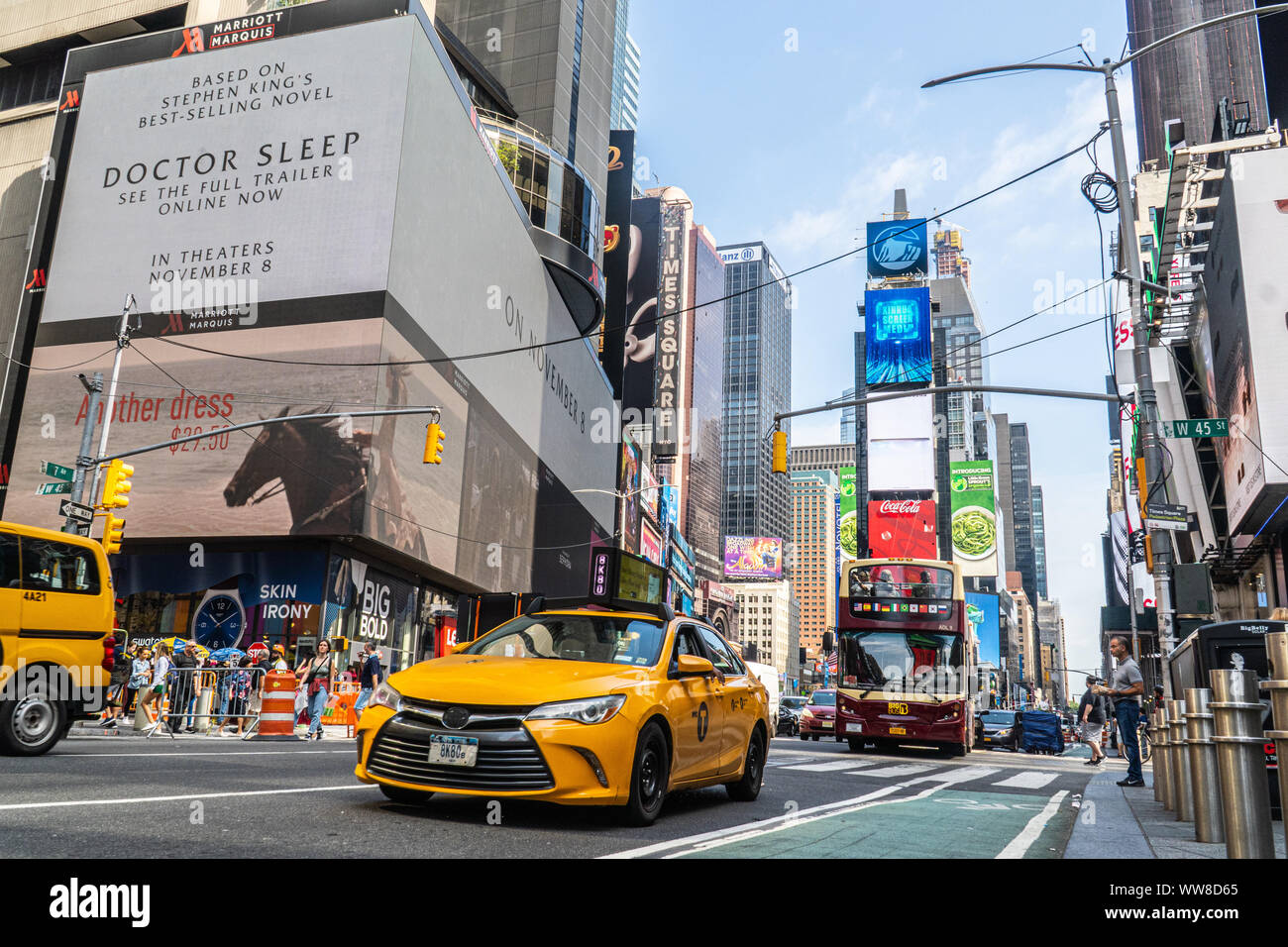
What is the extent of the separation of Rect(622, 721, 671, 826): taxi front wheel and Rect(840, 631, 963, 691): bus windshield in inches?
603

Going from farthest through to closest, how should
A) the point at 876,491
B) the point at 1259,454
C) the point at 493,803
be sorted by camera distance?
the point at 876,491, the point at 1259,454, the point at 493,803

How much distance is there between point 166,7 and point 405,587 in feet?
95.6

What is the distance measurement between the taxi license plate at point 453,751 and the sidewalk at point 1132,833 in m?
3.57

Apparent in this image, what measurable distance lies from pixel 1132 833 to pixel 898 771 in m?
8.36

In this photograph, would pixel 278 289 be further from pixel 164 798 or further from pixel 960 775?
pixel 164 798

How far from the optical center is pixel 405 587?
121ft

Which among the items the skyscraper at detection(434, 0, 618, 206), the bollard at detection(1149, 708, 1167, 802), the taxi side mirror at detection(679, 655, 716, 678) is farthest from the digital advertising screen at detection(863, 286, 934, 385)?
the taxi side mirror at detection(679, 655, 716, 678)

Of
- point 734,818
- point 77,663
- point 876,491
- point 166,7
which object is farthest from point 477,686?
point 876,491

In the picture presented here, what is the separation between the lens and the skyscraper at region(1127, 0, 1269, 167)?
3563 inches

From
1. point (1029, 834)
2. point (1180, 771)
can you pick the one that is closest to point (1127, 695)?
point (1180, 771)

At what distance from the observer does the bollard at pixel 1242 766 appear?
4.99m

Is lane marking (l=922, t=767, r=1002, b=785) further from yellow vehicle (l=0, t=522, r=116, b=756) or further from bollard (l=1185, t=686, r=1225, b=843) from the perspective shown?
yellow vehicle (l=0, t=522, r=116, b=756)

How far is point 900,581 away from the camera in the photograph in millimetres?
21406
